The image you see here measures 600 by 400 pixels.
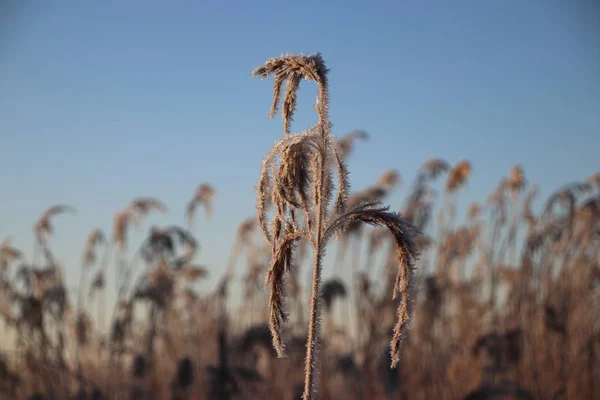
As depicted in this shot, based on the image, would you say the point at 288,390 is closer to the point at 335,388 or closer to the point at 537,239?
the point at 335,388

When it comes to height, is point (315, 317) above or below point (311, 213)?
below

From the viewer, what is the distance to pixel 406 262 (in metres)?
1.57

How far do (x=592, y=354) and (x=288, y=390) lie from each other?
2.97 m

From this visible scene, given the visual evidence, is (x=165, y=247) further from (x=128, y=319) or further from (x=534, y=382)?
(x=534, y=382)

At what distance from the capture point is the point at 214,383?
5316 mm

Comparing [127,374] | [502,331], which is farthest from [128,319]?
[502,331]

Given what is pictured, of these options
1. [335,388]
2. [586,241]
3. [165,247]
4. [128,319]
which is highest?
[586,241]

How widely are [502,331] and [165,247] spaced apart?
3226 millimetres

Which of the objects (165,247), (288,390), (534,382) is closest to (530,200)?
(534,382)

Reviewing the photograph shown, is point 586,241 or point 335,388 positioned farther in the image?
point 335,388

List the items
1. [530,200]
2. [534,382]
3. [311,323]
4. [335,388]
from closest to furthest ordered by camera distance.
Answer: [311,323]
[534,382]
[530,200]
[335,388]

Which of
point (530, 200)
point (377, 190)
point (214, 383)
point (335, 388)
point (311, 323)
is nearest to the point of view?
point (311, 323)

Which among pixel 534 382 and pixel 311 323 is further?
pixel 534 382

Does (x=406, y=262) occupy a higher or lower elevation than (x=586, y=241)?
lower
